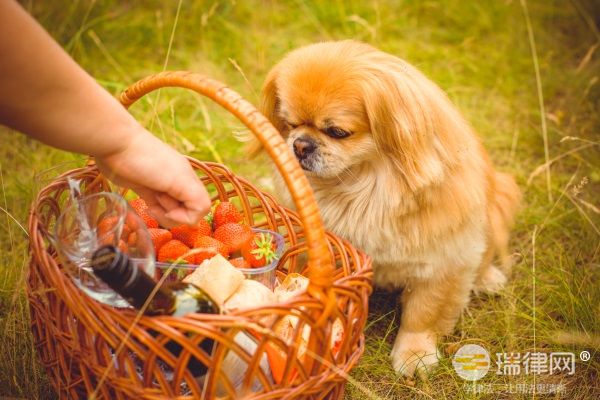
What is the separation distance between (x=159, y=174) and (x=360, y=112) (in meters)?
0.59

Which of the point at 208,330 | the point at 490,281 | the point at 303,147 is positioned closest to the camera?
the point at 208,330

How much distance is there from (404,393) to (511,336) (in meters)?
0.38

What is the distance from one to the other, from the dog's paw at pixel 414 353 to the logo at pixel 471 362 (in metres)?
0.07

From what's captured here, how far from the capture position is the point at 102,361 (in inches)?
45.6

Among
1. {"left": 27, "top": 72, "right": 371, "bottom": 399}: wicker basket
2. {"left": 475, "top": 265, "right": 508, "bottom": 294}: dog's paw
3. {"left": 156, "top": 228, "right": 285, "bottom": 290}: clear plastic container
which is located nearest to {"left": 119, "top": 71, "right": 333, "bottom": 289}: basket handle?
{"left": 27, "top": 72, "right": 371, "bottom": 399}: wicker basket

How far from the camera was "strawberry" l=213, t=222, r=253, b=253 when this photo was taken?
1458 millimetres

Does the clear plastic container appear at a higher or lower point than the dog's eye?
lower

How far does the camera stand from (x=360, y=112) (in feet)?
5.10

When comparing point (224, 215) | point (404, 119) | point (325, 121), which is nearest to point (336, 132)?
point (325, 121)

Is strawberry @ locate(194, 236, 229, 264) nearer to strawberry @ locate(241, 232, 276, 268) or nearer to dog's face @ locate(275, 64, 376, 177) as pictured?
strawberry @ locate(241, 232, 276, 268)

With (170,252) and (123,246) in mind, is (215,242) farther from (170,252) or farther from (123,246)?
(123,246)

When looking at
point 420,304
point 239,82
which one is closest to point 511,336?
point 420,304

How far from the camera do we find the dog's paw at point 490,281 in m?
2.01

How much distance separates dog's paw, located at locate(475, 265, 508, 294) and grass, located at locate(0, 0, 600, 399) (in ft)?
0.14
